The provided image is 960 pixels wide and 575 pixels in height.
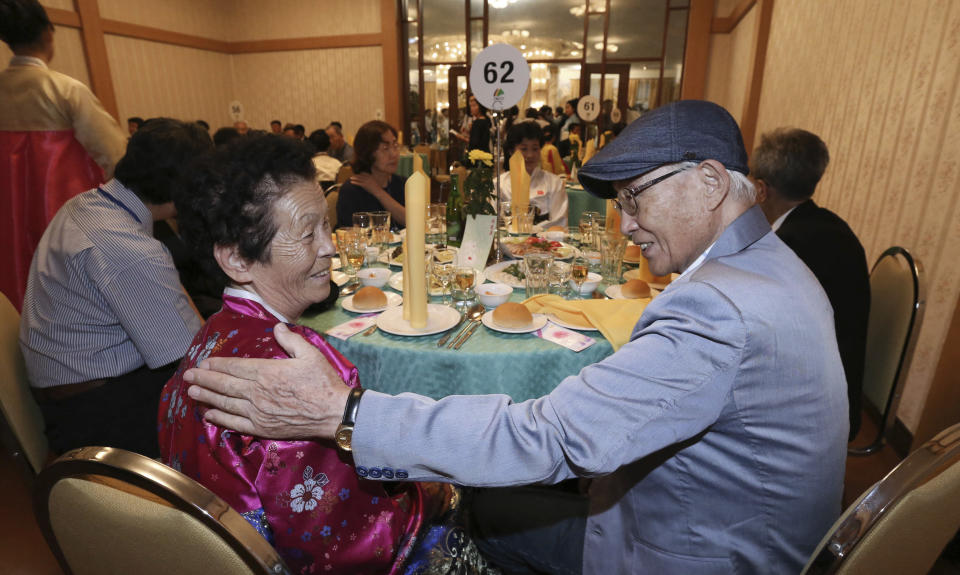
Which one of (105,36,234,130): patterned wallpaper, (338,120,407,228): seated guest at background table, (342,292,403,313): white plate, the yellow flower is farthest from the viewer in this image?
(105,36,234,130): patterned wallpaper

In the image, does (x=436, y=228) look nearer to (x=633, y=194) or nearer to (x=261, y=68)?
(x=633, y=194)

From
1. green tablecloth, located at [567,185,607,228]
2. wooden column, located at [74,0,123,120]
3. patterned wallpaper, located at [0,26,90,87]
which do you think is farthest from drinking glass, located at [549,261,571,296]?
wooden column, located at [74,0,123,120]

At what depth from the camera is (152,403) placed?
1.86 meters

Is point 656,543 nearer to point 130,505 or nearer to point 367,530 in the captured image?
point 367,530

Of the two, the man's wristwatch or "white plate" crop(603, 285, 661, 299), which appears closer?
the man's wristwatch

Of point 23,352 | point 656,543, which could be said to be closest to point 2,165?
point 23,352

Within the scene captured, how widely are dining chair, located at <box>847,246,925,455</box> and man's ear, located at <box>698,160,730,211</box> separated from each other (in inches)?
52.6

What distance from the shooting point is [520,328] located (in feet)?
5.66

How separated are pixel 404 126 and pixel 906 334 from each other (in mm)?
11943

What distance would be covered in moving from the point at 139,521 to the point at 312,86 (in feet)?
44.7

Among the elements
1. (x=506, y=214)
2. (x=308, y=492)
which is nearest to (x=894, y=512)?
(x=308, y=492)

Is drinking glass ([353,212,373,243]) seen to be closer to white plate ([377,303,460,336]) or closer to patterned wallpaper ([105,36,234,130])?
white plate ([377,303,460,336])

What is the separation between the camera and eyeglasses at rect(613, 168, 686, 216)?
1042 mm

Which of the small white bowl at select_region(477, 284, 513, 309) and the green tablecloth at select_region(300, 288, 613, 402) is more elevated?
the small white bowl at select_region(477, 284, 513, 309)
